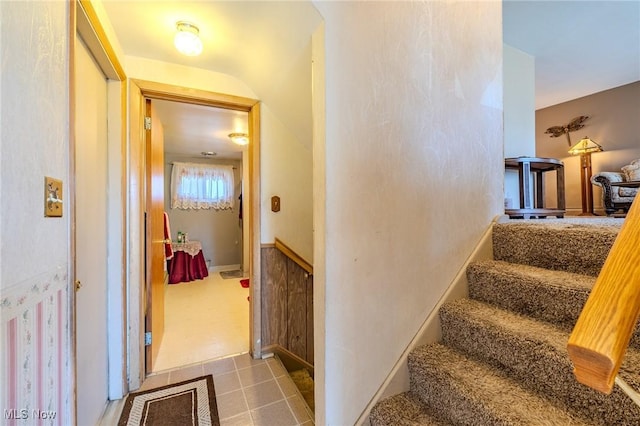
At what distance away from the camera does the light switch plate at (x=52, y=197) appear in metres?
0.77

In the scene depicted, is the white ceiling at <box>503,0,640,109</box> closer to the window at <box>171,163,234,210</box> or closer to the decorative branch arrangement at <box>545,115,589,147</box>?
the decorative branch arrangement at <box>545,115,589,147</box>

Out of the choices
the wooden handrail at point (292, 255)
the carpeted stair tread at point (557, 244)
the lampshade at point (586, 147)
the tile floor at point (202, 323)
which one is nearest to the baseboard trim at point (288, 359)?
the tile floor at point (202, 323)

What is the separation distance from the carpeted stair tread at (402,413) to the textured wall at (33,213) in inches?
44.6

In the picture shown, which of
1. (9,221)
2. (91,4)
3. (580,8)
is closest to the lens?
(9,221)

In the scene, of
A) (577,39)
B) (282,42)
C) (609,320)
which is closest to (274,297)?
(282,42)

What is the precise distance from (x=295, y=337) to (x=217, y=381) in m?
0.64

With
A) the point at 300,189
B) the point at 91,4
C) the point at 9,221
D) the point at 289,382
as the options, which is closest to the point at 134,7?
the point at 91,4

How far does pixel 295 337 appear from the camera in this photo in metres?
2.19

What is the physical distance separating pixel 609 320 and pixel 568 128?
21.4ft

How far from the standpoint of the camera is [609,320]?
38 cm

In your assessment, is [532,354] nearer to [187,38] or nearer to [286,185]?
[286,185]

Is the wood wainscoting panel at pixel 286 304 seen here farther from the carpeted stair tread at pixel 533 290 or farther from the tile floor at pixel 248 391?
the carpeted stair tread at pixel 533 290

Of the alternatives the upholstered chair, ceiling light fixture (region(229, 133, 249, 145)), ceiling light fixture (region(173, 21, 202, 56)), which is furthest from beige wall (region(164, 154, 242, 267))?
the upholstered chair

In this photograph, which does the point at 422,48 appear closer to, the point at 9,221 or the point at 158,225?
the point at 9,221
